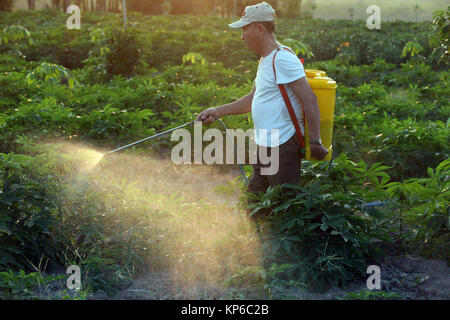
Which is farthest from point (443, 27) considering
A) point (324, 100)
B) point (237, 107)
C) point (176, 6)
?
point (176, 6)

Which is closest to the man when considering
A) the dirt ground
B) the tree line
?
the dirt ground

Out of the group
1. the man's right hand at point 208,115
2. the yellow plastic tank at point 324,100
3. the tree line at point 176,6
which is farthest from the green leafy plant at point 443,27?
the tree line at point 176,6

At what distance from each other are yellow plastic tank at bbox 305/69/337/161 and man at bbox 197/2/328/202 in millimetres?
106

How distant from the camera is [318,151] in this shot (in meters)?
3.33

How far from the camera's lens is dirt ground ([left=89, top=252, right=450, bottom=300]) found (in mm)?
3113

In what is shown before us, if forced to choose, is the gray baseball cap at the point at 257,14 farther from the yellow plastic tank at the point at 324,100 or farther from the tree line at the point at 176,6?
the tree line at the point at 176,6

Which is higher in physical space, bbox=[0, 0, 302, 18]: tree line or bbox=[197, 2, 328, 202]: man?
bbox=[0, 0, 302, 18]: tree line

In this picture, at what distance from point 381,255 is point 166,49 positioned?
467 inches

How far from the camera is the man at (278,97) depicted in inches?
127

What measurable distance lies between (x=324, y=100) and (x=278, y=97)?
323mm

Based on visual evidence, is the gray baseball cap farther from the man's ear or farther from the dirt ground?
the dirt ground

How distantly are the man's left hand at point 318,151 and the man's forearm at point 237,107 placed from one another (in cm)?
80
